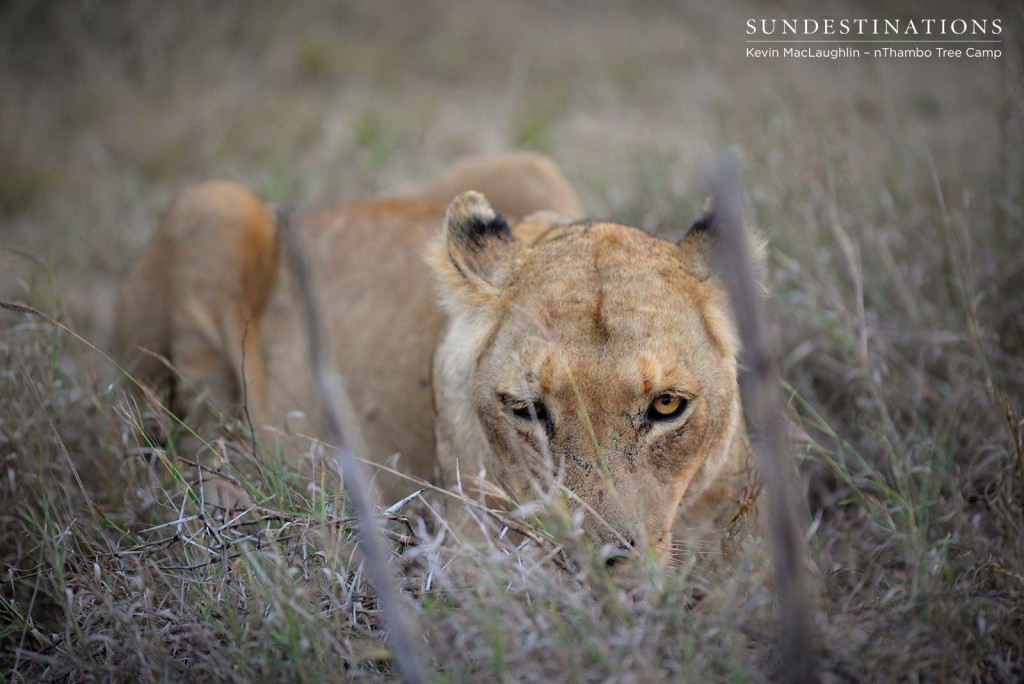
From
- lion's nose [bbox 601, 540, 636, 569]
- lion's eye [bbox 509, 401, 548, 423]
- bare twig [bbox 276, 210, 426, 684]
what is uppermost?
bare twig [bbox 276, 210, 426, 684]

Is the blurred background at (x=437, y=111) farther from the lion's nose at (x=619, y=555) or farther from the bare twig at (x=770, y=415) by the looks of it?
the bare twig at (x=770, y=415)

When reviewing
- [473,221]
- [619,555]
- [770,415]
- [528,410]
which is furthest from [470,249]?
[770,415]

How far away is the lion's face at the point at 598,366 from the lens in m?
2.29

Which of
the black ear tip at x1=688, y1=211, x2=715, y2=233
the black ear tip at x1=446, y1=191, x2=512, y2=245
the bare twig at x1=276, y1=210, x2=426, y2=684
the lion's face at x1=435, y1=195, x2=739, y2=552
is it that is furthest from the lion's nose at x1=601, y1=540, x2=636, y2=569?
the black ear tip at x1=446, y1=191, x2=512, y2=245

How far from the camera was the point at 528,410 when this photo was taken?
2414mm

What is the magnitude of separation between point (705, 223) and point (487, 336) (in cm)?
79

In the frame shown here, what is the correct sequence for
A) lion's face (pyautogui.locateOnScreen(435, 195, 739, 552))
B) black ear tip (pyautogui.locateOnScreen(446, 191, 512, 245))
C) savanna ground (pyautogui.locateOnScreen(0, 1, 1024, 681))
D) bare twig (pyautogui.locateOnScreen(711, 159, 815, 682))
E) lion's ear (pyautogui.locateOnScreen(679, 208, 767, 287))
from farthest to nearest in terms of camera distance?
black ear tip (pyautogui.locateOnScreen(446, 191, 512, 245)), lion's ear (pyautogui.locateOnScreen(679, 208, 767, 287)), lion's face (pyautogui.locateOnScreen(435, 195, 739, 552)), savanna ground (pyautogui.locateOnScreen(0, 1, 1024, 681)), bare twig (pyautogui.locateOnScreen(711, 159, 815, 682))

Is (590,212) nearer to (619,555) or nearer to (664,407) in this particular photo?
(664,407)

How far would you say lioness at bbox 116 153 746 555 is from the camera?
7.61 feet

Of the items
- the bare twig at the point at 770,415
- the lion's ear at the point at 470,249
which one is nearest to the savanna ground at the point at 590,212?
the bare twig at the point at 770,415

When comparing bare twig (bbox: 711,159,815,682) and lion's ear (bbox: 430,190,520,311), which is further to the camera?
lion's ear (bbox: 430,190,520,311)

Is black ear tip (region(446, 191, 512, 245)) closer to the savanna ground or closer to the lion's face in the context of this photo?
the lion's face

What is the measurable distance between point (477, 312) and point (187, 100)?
258 inches

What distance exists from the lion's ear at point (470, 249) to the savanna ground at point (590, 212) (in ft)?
2.65
